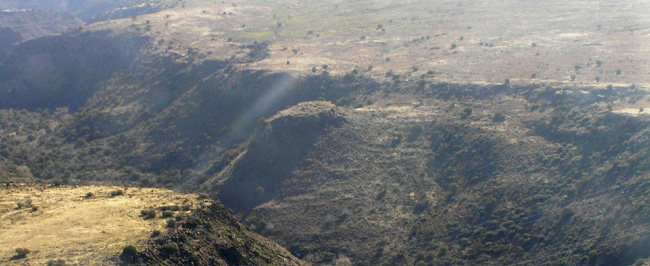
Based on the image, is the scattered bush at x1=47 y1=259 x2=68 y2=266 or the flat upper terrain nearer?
the scattered bush at x1=47 y1=259 x2=68 y2=266

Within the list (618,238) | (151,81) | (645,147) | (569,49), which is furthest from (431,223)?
(151,81)

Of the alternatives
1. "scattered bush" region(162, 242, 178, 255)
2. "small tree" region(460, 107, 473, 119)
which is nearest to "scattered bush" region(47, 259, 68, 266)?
"scattered bush" region(162, 242, 178, 255)

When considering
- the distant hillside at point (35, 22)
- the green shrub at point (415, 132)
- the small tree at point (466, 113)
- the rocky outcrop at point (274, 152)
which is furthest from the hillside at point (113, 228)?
the distant hillside at point (35, 22)

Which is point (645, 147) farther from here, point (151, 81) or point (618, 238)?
point (151, 81)

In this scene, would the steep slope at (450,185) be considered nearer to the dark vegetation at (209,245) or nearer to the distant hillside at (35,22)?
the dark vegetation at (209,245)

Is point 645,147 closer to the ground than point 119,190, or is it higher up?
closer to the ground

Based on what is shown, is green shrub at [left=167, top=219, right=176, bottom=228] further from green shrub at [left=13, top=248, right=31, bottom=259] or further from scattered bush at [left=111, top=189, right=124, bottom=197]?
scattered bush at [left=111, top=189, right=124, bottom=197]
